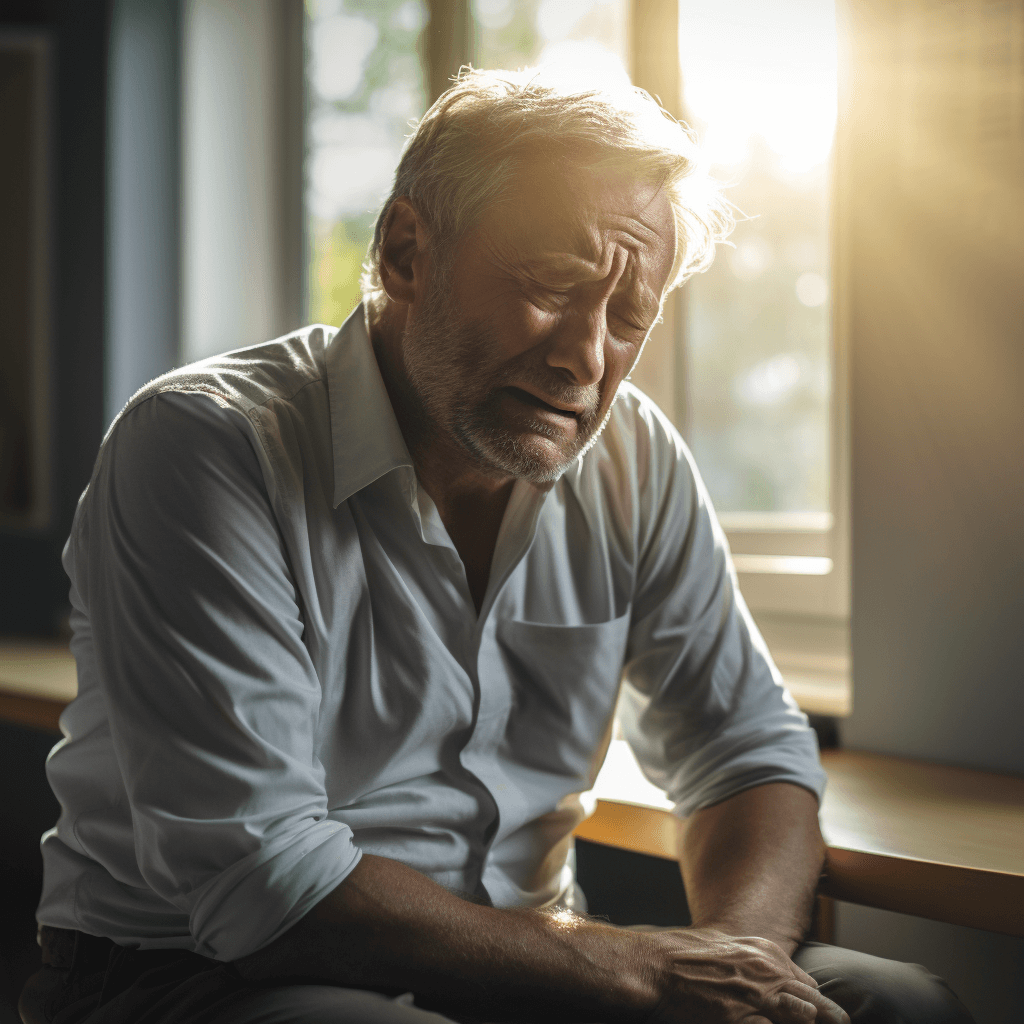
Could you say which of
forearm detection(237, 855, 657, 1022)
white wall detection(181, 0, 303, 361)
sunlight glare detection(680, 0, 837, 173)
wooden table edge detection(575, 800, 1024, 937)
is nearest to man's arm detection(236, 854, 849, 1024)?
forearm detection(237, 855, 657, 1022)

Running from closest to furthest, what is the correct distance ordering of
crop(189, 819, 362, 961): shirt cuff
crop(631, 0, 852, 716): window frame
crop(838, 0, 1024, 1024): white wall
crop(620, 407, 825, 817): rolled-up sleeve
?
1. crop(189, 819, 362, 961): shirt cuff
2. crop(620, 407, 825, 817): rolled-up sleeve
3. crop(838, 0, 1024, 1024): white wall
4. crop(631, 0, 852, 716): window frame

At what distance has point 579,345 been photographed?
1.08 metres

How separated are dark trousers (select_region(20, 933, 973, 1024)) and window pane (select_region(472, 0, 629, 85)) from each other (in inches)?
65.5

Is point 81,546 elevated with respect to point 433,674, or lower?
elevated

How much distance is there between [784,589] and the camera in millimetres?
1944

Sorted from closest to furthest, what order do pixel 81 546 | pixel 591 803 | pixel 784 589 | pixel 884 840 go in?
1. pixel 81 546
2. pixel 884 840
3. pixel 591 803
4. pixel 784 589

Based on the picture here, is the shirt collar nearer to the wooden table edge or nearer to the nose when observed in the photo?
the nose

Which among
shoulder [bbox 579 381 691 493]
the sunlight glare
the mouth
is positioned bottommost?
shoulder [bbox 579 381 691 493]

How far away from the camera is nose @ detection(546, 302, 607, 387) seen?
42.5 inches

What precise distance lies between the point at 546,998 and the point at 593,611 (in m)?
0.45

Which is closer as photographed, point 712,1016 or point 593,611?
point 712,1016

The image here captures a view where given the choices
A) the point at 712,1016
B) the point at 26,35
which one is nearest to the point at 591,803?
the point at 712,1016

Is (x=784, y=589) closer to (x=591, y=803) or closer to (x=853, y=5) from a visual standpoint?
(x=591, y=803)

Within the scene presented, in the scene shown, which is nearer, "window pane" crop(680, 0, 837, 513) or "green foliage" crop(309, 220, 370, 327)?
"window pane" crop(680, 0, 837, 513)
